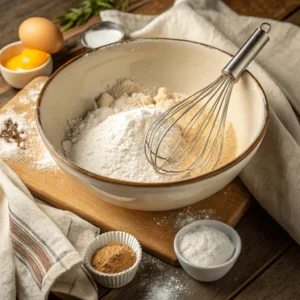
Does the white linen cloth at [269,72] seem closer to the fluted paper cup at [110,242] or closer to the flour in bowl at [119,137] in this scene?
the flour in bowl at [119,137]

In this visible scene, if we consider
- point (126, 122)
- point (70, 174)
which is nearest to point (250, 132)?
point (126, 122)

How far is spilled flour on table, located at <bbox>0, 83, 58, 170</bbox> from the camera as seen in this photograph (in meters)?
1.15

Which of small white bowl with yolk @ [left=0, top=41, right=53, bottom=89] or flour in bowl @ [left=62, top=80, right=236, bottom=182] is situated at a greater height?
flour in bowl @ [left=62, top=80, right=236, bottom=182]

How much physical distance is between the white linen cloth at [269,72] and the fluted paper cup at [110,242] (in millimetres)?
257

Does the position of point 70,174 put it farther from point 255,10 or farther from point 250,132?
point 255,10

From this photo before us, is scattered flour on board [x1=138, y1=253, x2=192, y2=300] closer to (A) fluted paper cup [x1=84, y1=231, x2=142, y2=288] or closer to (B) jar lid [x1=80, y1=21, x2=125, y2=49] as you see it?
(A) fluted paper cup [x1=84, y1=231, x2=142, y2=288]

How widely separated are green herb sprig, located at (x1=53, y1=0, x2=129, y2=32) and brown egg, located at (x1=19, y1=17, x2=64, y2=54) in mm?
160

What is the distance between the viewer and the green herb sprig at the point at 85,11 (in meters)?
1.57

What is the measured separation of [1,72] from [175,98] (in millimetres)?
450

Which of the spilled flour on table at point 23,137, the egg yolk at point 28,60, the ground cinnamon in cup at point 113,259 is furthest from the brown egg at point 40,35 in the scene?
the ground cinnamon in cup at point 113,259

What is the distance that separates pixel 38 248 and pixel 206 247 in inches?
11.0

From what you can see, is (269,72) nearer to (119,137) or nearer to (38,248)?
(119,137)

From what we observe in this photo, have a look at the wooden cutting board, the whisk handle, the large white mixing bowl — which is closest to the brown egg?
the large white mixing bowl

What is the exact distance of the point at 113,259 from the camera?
0.91m
